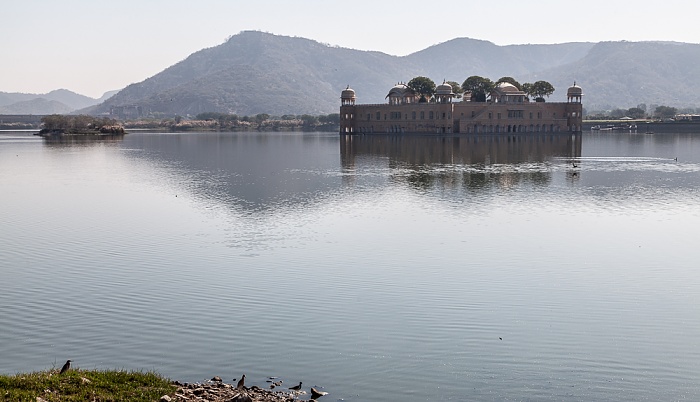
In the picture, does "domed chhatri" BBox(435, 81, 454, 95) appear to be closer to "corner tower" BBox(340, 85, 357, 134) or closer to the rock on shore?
"corner tower" BBox(340, 85, 357, 134)

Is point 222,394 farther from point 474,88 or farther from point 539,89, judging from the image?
point 539,89

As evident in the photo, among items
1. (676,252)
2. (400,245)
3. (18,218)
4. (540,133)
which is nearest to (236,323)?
(400,245)

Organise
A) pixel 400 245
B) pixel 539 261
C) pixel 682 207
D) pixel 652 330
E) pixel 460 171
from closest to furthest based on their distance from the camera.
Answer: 1. pixel 652 330
2. pixel 539 261
3. pixel 400 245
4. pixel 682 207
5. pixel 460 171

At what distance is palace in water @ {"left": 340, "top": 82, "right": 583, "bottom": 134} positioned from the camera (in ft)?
560

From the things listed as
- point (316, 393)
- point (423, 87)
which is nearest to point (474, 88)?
point (423, 87)

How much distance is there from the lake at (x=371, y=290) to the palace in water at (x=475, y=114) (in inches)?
4671

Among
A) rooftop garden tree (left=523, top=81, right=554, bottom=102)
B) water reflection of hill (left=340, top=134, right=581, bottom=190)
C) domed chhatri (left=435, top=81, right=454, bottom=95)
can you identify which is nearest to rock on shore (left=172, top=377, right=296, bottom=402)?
water reflection of hill (left=340, top=134, right=581, bottom=190)

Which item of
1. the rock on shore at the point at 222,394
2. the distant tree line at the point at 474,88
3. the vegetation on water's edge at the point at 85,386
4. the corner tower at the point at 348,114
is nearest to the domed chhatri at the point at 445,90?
the distant tree line at the point at 474,88

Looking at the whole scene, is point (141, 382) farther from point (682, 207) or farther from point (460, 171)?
point (460, 171)

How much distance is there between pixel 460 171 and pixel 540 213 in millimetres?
30313

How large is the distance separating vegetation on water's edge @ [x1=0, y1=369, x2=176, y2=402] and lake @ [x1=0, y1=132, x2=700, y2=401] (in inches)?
52.3

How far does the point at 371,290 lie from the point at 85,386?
38.4 ft

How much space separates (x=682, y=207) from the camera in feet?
149

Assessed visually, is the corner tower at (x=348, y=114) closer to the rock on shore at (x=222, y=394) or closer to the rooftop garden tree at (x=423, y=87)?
the rooftop garden tree at (x=423, y=87)
